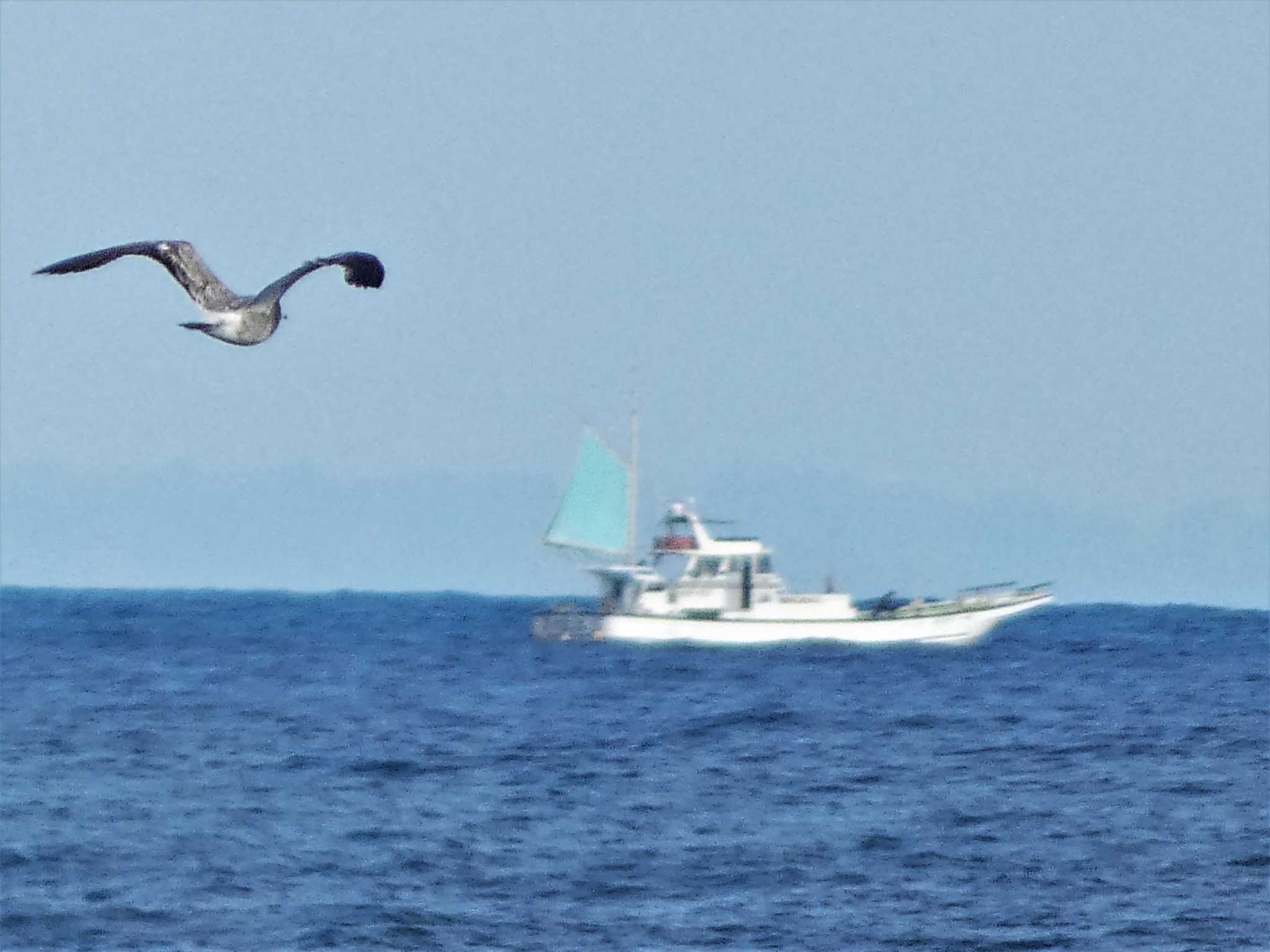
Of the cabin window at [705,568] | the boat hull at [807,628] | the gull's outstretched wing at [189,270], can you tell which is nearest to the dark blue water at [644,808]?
the boat hull at [807,628]

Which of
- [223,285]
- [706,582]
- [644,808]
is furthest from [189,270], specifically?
[706,582]

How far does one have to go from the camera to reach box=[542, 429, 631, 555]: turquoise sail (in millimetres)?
60844

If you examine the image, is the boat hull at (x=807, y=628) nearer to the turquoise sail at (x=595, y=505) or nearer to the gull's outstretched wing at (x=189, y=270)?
the turquoise sail at (x=595, y=505)

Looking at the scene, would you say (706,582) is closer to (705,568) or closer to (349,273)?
(705,568)

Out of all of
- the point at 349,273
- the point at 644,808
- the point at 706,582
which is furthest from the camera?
the point at 706,582

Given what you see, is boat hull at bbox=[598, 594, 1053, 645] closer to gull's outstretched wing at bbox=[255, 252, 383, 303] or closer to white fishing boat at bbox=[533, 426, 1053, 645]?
white fishing boat at bbox=[533, 426, 1053, 645]

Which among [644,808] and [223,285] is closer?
[223,285]

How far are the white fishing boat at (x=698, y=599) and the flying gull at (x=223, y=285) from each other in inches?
1604

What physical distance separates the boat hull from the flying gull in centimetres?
4233

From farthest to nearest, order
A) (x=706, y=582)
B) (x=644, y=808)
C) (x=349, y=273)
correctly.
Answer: (x=706, y=582)
(x=644, y=808)
(x=349, y=273)

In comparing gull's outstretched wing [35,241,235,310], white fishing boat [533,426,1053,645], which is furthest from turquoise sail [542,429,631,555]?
gull's outstretched wing [35,241,235,310]

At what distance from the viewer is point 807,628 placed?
55906 millimetres

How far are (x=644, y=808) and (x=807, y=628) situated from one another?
26.3 metres

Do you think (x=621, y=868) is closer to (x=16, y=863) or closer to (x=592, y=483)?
(x=16, y=863)
